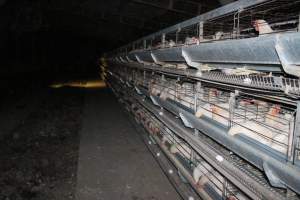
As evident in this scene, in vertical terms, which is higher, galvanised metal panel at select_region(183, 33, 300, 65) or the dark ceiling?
the dark ceiling

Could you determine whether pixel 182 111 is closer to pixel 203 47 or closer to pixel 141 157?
pixel 203 47

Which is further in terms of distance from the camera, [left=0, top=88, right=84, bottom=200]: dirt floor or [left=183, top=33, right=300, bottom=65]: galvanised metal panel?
[left=0, top=88, right=84, bottom=200]: dirt floor

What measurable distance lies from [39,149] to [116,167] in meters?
1.60

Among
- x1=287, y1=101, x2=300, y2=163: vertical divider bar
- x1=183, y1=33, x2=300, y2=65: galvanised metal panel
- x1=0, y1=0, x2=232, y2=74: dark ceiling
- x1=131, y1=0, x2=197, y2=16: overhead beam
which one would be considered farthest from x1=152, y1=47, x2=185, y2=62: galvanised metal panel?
x1=131, y1=0, x2=197, y2=16: overhead beam

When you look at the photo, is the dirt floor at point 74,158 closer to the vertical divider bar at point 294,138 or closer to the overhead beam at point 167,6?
the vertical divider bar at point 294,138

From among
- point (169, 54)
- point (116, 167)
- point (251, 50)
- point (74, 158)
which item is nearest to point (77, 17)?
point (74, 158)

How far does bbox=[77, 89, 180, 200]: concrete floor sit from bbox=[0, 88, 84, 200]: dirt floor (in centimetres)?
19

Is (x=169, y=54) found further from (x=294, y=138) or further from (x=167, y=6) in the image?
(x=167, y=6)

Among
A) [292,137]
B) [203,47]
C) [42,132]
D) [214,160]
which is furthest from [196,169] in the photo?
[42,132]

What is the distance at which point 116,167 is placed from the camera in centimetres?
430

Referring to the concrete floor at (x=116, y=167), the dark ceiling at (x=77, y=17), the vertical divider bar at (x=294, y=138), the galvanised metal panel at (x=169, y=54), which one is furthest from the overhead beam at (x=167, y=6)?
the vertical divider bar at (x=294, y=138)

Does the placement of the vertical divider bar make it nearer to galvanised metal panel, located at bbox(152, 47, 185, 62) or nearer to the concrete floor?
galvanised metal panel, located at bbox(152, 47, 185, 62)

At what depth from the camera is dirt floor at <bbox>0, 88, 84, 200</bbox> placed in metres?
3.71

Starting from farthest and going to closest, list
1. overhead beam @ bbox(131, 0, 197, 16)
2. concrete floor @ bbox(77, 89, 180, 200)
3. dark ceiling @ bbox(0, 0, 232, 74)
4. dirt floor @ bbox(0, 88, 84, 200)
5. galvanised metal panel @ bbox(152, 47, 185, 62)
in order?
1. dark ceiling @ bbox(0, 0, 232, 74)
2. overhead beam @ bbox(131, 0, 197, 16)
3. dirt floor @ bbox(0, 88, 84, 200)
4. concrete floor @ bbox(77, 89, 180, 200)
5. galvanised metal panel @ bbox(152, 47, 185, 62)
